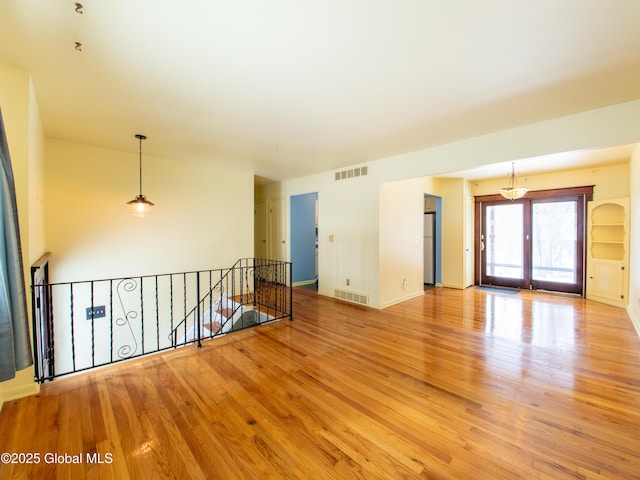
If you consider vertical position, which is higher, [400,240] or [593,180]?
[593,180]

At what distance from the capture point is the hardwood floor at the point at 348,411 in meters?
1.65

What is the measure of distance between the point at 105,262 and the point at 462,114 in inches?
222

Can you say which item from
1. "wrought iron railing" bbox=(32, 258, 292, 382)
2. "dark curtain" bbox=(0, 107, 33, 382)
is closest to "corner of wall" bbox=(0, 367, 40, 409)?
"dark curtain" bbox=(0, 107, 33, 382)

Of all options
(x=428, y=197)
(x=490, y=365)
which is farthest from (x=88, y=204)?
(x=428, y=197)

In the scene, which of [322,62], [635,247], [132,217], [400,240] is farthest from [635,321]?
[132,217]

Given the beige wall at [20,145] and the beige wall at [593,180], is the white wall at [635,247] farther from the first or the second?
the beige wall at [20,145]

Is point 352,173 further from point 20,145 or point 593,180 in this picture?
point 593,180

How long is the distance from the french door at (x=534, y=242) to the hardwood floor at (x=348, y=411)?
120 inches

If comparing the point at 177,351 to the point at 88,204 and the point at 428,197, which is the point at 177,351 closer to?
the point at 88,204

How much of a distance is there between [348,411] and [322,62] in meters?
2.78

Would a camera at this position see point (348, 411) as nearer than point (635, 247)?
Yes

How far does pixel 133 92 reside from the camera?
2566 mm

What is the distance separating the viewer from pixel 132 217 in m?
4.69

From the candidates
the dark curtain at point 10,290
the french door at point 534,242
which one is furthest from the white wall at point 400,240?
the dark curtain at point 10,290
